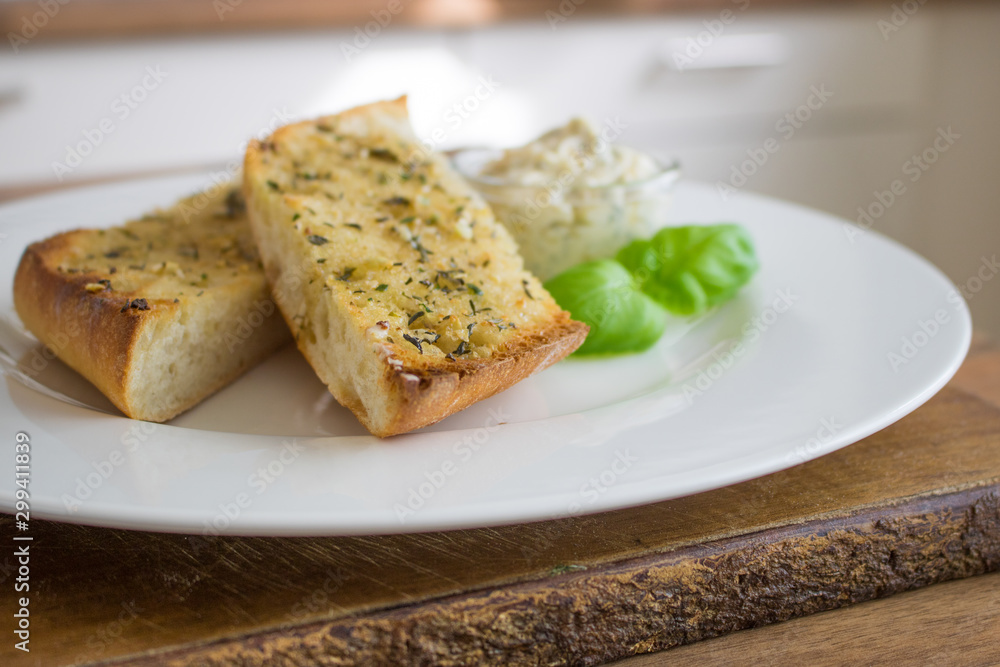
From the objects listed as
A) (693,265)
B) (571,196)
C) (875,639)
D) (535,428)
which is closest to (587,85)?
(571,196)

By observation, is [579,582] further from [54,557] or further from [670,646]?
[54,557]

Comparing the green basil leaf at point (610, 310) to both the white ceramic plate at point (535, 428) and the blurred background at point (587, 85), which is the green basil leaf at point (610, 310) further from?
the blurred background at point (587, 85)

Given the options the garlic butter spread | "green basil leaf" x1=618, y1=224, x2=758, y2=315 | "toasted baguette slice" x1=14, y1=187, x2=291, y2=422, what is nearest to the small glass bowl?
the garlic butter spread

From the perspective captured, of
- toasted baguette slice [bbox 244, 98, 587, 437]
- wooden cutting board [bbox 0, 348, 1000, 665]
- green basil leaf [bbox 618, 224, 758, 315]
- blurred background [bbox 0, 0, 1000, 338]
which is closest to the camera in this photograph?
wooden cutting board [bbox 0, 348, 1000, 665]

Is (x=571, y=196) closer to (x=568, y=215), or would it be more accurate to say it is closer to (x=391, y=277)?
(x=568, y=215)

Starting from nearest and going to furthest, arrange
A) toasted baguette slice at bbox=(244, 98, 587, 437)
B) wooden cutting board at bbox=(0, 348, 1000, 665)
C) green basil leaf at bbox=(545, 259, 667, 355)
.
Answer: wooden cutting board at bbox=(0, 348, 1000, 665) < toasted baguette slice at bbox=(244, 98, 587, 437) < green basil leaf at bbox=(545, 259, 667, 355)

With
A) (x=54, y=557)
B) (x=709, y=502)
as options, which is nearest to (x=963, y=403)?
(x=709, y=502)

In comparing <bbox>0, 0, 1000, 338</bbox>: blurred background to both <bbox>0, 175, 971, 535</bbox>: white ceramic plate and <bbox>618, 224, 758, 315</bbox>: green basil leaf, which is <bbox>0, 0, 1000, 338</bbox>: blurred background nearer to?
<bbox>618, 224, 758, 315</bbox>: green basil leaf
